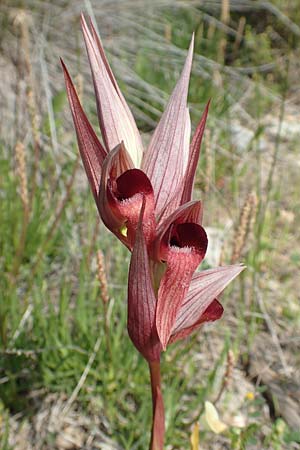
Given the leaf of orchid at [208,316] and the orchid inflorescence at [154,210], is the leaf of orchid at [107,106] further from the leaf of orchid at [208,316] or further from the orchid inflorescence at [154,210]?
the leaf of orchid at [208,316]

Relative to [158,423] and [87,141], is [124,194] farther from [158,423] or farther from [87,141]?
[158,423]

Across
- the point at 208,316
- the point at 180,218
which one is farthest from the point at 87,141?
the point at 208,316

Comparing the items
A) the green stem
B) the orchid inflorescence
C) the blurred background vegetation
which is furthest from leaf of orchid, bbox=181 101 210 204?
the blurred background vegetation

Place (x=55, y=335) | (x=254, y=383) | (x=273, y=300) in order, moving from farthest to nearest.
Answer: (x=273, y=300)
(x=254, y=383)
(x=55, y=335)

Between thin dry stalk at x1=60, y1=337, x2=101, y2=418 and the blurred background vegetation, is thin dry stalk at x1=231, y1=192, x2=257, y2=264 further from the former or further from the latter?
thin dry stalk at x1=60, y1=337, x2=101, y2=418

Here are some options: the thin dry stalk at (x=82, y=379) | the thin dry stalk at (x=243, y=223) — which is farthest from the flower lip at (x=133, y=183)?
the thin dry stalk at (x=82, y=379)

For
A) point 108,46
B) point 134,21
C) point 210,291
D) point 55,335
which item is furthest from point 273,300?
point 134,21

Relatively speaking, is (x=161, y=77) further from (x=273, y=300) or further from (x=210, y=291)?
(x=210, y=291)
